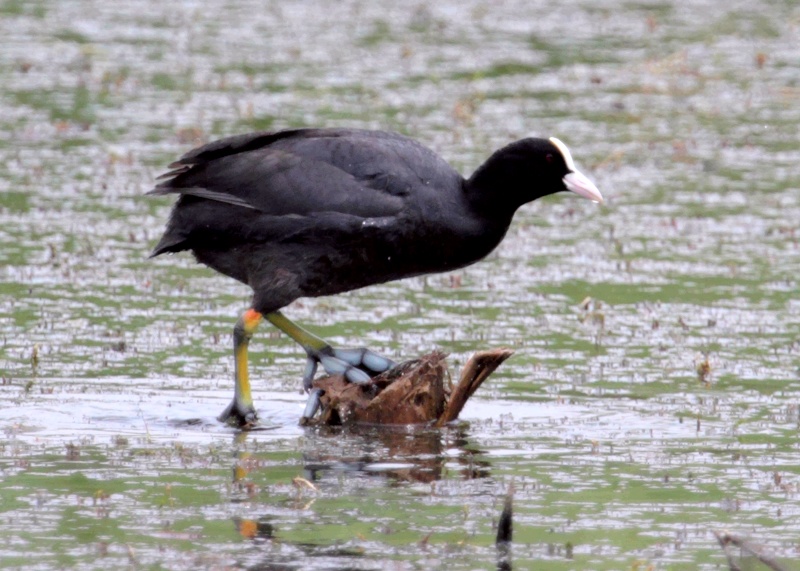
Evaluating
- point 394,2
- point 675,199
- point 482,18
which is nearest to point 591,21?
point 482,18

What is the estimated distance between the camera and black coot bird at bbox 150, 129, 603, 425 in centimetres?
746

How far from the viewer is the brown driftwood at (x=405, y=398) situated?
24.4 feet

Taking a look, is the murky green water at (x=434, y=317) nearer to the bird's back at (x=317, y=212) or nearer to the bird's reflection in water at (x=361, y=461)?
the bird's reflection in water at (x=361, y=461)

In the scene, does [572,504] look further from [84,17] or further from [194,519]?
[84,17]

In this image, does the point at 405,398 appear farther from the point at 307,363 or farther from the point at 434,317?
the point at 434,317

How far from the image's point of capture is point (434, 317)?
9.48 m

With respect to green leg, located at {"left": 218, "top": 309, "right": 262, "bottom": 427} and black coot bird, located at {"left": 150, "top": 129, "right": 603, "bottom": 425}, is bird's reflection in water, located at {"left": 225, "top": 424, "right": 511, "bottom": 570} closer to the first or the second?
green leg, located at {"left": 218, "top": 309, "right": 262, "bottom": 427}

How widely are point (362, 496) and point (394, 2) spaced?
52.6ft

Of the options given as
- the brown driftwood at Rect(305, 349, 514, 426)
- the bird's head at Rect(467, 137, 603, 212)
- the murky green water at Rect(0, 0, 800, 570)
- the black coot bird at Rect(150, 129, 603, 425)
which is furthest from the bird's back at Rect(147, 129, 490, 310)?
the murky green water at Rect(0, 0, 800, 570)

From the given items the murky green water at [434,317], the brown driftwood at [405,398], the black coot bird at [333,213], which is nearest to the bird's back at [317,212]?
the black coot bird at [333,213]

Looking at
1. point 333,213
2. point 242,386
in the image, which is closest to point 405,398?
point 242,386

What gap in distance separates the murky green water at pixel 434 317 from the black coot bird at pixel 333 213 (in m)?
0.56

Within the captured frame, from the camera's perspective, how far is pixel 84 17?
19641mm

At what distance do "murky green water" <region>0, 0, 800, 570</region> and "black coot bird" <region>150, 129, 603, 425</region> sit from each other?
1.84ft
